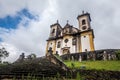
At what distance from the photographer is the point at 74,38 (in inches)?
1575

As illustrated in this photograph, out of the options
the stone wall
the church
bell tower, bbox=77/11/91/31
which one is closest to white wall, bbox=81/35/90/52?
the church

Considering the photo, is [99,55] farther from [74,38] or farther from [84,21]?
[84,21]

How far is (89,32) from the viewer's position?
1481 inches

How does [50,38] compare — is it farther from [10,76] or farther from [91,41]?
[10,76]

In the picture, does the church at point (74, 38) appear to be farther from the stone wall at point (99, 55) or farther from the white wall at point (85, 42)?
the stone wall at point (99, 55)

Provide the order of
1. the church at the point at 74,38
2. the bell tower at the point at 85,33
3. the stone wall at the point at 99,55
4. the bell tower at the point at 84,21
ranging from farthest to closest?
the bell tower at the point at 84,21 → the church at the point at 74,38 → the bell tower at the point at 85,33 → the stone wall at the point at 99,55

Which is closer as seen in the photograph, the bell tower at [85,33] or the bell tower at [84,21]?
the bell tower at [85,33]

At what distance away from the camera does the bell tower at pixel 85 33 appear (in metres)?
35.9

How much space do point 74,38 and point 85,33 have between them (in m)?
3.81

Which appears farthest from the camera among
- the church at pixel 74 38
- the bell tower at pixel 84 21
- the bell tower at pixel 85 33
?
the bell tower at pixel 84 21

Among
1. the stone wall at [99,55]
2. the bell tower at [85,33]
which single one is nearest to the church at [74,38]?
the bell tower at [85,33]

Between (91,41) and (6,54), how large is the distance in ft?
97.1

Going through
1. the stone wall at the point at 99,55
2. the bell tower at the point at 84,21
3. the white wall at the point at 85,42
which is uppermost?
the bell tower at the point at 84,21

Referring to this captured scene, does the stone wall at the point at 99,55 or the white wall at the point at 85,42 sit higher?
the white wall at the point at 85,42
